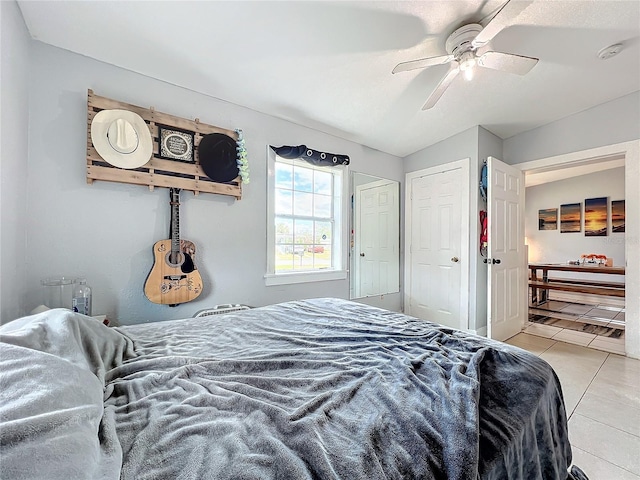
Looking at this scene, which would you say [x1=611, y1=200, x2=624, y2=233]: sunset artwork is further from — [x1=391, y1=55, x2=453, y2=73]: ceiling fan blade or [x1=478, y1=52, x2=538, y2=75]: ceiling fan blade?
[x1=391, y1=55, x2=453, y2=73]: ceiling fan blade

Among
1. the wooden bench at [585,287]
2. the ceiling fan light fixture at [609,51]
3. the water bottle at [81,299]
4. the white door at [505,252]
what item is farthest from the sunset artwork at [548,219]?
the water bottle at [81,299]

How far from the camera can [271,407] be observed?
28.4 inches

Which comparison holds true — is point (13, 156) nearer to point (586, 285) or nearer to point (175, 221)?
point (175, 221)

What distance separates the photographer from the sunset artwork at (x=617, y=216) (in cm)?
512

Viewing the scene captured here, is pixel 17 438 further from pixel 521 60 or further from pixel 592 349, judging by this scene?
pixel 592 349

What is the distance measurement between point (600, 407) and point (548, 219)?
5467 millimetres

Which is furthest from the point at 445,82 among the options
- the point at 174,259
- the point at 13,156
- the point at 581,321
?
the point at 581,321

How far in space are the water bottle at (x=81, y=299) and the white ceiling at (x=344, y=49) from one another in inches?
62.1

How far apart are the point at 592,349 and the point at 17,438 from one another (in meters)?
4.31

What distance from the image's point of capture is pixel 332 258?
337 centimetres

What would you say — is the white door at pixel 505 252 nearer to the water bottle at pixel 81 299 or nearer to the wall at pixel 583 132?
the wall at pixel 583 132

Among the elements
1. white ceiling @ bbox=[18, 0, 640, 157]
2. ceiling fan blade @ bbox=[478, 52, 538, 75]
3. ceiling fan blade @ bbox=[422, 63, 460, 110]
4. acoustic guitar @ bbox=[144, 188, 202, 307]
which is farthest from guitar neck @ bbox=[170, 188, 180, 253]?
ceiling fan blade @ bbox=[478, 52, 538, 75]

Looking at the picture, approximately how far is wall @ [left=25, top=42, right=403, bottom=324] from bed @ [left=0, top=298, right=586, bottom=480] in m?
0.97

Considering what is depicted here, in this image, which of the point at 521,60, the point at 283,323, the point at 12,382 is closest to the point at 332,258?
the point at 283,323
